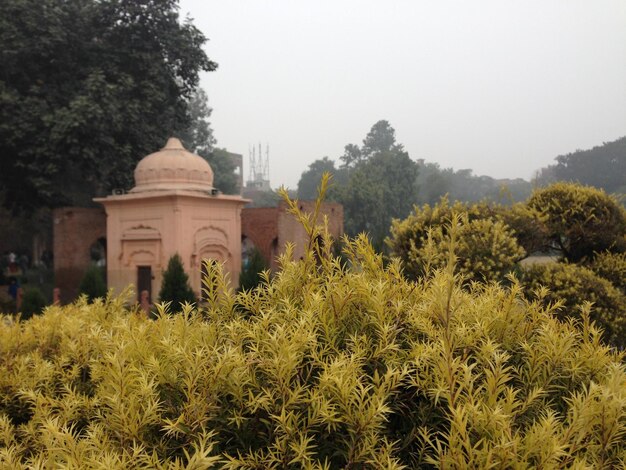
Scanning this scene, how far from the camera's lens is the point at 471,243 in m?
7.91

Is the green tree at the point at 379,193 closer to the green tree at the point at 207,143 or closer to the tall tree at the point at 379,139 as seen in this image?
the green tree at the point at 207,143

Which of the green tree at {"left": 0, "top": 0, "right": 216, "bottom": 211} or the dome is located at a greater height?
the green tree at {"left": 0, "top": 0, "right": 216, "bottom": 211}

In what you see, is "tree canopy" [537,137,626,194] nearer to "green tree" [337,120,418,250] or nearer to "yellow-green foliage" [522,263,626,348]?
"green tree" [337,120,418,250]

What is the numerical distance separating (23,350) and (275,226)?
21.0 meters

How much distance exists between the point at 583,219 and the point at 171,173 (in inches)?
484

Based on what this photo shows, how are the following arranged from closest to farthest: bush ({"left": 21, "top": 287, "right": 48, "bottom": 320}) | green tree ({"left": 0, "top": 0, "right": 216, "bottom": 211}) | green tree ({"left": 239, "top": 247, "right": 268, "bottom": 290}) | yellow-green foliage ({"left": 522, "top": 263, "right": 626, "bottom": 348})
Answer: yellow-green foliage ({"left": 522, "top": 263, "right": 626, "bottom": 348})
bush ({"left": 21, "top": 287, "right": 48, "bottom": 320})
green tree ({"left": 239, "top": 247, "right": 268, "bottom": 290})
green tree ({"left": 0, "top": 0, "right": 216, "bottom": 211})

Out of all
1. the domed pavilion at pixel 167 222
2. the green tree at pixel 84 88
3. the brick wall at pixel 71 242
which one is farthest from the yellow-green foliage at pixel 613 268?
the brick wall at pixel 71 242

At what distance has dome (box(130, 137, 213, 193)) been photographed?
1723 centimetres

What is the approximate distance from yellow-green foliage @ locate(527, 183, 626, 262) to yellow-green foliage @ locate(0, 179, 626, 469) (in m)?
7.79

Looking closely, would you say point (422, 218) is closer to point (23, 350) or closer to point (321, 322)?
point (23, 350)

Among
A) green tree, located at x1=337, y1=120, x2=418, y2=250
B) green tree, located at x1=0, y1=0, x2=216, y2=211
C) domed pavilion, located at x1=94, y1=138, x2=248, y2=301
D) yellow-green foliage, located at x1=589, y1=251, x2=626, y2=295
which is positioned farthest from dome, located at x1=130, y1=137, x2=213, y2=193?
green tree, located at x1=337, y1=120, x2=418, y2=250

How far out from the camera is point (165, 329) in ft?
7.27

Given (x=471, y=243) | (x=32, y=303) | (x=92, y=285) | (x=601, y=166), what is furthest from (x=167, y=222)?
(x=601, y=166)

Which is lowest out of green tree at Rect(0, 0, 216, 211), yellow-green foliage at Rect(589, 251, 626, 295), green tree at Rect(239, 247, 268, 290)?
green tree at Rect(239, 247, 268, 290)
